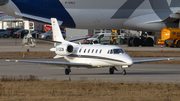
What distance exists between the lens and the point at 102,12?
44.5 m

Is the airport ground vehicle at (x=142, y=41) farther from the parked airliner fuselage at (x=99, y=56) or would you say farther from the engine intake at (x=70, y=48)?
the engine intake at (x=70, y=48)

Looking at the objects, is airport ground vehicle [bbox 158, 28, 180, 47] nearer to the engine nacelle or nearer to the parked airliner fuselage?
the parked airliner fuselage

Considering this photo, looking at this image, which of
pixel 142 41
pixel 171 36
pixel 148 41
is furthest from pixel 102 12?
pixel 171 36

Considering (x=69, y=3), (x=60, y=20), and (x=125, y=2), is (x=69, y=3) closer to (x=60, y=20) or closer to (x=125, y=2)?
(x=60, y=20)

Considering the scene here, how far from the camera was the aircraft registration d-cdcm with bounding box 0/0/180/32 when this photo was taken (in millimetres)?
43188

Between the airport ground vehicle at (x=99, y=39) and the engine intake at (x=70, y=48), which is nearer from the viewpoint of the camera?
the engine intake at (x=70, y=48)

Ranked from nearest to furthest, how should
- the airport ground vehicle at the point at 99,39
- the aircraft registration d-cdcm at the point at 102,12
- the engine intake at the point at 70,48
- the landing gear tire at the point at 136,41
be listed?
the engine intake at the point at 70,48, the aircraft registration d-cdcm at the point at 102,12, the landing gear tire at the point at 136,41, the airport ground vehicle at the point at 99,39

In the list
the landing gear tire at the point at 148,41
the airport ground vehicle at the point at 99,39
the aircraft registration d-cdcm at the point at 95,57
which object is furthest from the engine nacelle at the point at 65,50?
the airport ground vehicle at the point at 99,39

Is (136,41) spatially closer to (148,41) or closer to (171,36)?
(148,41)

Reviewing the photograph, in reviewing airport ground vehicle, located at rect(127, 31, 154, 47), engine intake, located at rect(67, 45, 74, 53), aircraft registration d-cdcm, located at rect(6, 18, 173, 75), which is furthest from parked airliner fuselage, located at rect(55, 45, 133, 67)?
airport ground vehicle, located at rect(127, 31, 154, 47)

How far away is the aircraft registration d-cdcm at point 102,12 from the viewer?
4319 cm

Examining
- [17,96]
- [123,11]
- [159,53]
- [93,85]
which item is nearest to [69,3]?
[123,11]

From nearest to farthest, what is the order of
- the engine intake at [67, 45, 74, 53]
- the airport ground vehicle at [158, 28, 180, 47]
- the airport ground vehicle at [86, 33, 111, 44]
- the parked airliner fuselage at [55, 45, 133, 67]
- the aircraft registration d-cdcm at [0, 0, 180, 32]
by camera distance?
the parked airliner fuselage at [55, 45, 133, 67] < the engine intake at [67, 45, 74, 53] < the aircraft registration d-cdcm at [0, 0, 180, 32] < the airport ground vehicle at [158, 28, 180, 47] < the airport ground vehicle at [86, 33, 111, 44]

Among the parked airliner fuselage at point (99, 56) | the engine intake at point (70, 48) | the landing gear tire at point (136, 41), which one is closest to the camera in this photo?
the parked airliner fuselage at point (99, 56)
